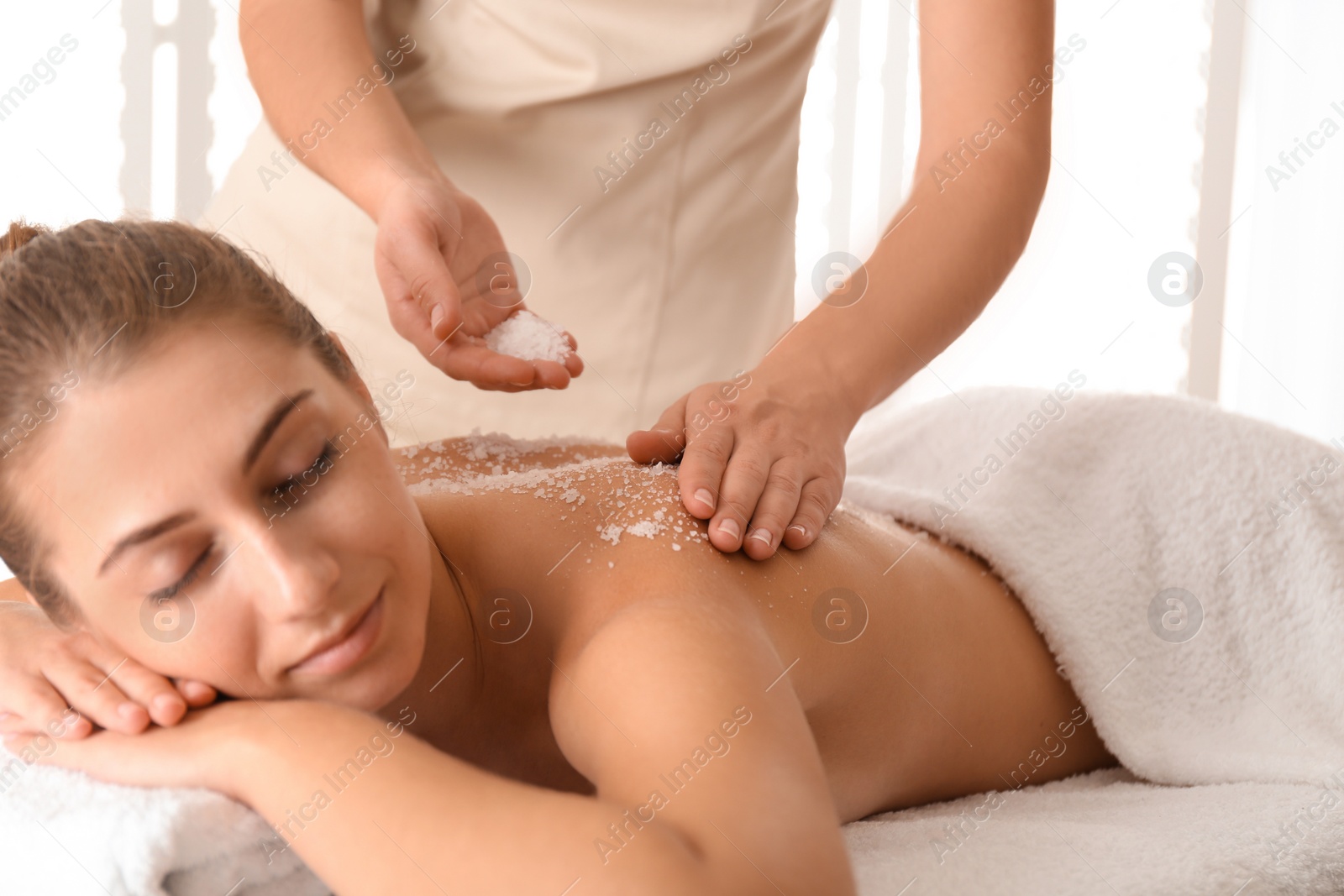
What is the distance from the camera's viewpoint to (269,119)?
4.24ft

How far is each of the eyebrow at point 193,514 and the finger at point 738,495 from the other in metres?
0.33

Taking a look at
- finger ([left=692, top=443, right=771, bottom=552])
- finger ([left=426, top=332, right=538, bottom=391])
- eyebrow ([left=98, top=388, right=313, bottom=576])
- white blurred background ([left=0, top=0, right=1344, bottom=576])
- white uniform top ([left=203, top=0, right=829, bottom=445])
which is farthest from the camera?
white blurred background ([left=0, top=0, right=1344, bottom=576])

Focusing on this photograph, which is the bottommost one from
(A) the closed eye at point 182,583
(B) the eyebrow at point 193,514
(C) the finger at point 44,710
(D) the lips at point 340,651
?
(C) the finger at point 44,710

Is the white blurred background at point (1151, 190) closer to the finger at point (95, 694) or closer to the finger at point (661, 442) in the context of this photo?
the finger at point (661, 442)

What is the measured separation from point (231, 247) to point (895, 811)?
0.76 meters

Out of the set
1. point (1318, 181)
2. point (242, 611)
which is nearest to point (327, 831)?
point (242, 611)

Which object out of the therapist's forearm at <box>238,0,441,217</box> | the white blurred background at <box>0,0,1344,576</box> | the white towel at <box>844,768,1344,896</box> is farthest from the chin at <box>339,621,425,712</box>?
the white blurred background at <box>0,0,1344,576</box>

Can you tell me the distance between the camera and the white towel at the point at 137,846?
65 cm

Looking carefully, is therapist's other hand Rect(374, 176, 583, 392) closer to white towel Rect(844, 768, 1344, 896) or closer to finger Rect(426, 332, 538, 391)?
finger Rect(426, 332, 538, 391)

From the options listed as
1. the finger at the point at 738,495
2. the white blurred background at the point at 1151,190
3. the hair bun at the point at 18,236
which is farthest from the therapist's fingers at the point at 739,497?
the white blurred background at the point at 1151,190

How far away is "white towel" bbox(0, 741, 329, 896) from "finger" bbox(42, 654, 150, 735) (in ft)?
0.16

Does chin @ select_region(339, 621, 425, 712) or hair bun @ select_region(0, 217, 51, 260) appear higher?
hair bun @ select_region(0, 217, 51, 260)

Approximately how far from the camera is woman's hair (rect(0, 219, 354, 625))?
749 mm

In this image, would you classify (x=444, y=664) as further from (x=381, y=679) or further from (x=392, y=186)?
(x=392, y=186)
